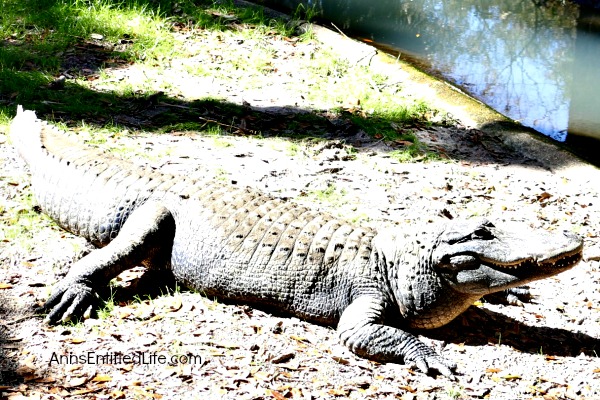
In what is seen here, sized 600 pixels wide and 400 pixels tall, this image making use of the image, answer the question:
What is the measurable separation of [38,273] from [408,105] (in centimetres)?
449

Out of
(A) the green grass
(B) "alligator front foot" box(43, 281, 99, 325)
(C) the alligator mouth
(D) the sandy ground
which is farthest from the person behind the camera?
(A) the green grass

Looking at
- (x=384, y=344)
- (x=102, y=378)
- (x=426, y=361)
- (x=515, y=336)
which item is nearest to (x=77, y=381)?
(x=102, y=378)

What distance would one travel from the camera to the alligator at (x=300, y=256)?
402 cm

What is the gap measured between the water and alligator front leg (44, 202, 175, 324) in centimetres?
490

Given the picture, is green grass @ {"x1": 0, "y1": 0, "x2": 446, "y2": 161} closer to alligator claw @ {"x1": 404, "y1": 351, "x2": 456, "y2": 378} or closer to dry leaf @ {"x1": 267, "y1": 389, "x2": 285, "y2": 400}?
alligator claw @ {"x1": 404, "y1": 351, "x2": 456, "y2": 378}

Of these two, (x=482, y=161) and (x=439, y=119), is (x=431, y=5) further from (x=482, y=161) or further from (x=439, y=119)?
(x=482, y=161)

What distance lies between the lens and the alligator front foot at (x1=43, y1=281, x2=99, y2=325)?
4.17 metres

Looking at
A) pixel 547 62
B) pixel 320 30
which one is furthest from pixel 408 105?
pixel 547 62

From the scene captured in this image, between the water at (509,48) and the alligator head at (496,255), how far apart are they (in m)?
3.99

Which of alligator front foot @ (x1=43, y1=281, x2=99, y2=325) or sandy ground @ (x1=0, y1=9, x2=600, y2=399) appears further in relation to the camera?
alligator front foot @ (x1=43, y1=281, x2=99, y2=325)

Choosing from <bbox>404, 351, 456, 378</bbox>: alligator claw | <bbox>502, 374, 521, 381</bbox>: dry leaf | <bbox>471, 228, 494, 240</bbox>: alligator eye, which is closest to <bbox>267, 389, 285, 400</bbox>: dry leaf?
<bbox>404, 351, 456, 378</bbox>: alligator claw

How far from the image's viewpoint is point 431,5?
1347 cm

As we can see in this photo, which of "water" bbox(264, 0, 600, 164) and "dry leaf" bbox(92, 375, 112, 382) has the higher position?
"water" bbox(264, 0, 600, 164)

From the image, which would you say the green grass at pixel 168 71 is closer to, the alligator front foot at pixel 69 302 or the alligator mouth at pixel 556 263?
the alligator front foot at pixel 69 302
